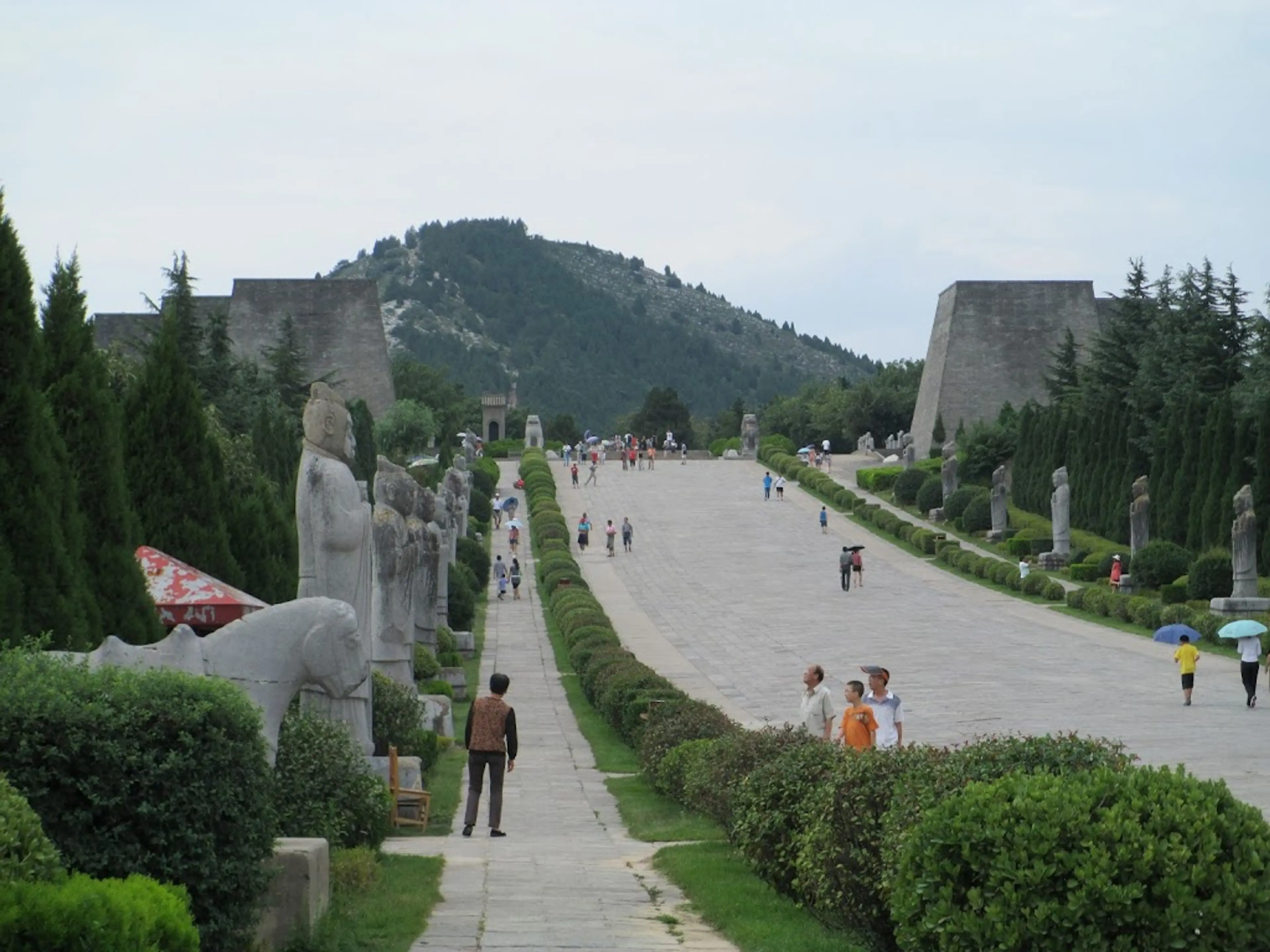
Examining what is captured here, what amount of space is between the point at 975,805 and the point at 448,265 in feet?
536

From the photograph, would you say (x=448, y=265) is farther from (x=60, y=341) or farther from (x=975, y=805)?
(x=975, y=805)

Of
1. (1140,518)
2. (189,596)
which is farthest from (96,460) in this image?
(1140,518)

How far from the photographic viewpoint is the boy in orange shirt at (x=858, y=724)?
11.1 metres

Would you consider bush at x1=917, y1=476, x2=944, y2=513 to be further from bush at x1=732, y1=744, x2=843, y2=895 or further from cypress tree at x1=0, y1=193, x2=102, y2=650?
bush at x1=732, y1=744, x2=843, y2=895

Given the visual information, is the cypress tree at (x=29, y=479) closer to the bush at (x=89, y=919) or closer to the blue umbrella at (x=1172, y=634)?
the bush at (x=89, y=919)

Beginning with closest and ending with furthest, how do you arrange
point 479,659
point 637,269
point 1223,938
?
point 1223,938
point 479,659
point 637,269

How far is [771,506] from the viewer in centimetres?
5372

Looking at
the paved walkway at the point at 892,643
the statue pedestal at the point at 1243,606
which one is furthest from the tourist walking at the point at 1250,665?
the statue pedestal at the point at 1243,606

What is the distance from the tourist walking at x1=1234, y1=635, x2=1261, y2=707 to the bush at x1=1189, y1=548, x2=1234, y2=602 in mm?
9359

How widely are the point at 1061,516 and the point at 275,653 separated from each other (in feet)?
109

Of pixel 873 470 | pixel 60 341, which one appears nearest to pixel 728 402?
pixel 873 470

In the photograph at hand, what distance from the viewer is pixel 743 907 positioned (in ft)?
25.9

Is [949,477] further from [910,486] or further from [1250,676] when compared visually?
[1250,676]

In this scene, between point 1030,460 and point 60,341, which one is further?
point 1030,460
